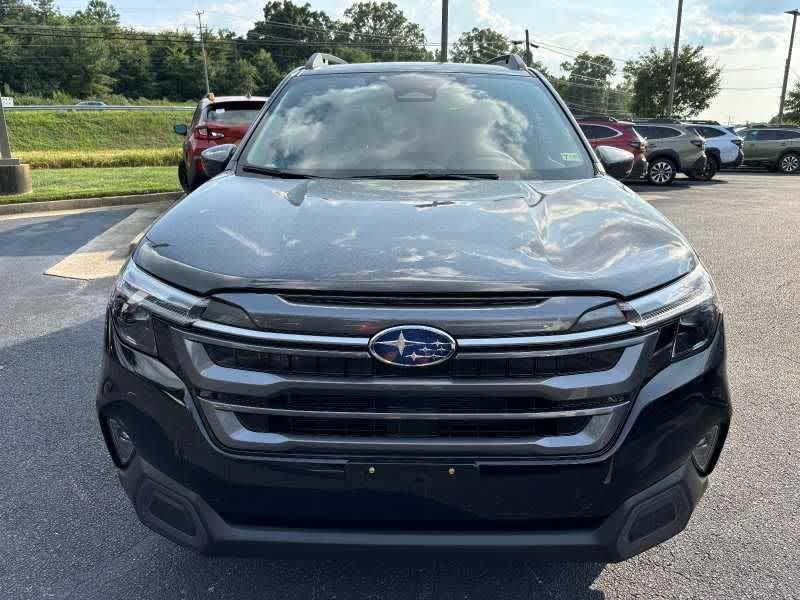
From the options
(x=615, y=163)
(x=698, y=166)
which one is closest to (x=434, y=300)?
(x=615, y=163)

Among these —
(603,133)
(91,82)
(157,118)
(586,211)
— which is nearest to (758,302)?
(586,211)

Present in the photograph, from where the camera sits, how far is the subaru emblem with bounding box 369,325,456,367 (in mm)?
1753

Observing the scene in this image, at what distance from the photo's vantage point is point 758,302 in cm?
618

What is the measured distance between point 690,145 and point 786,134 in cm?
869

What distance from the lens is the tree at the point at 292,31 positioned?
371 feet

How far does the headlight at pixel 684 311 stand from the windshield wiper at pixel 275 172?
5.13ft

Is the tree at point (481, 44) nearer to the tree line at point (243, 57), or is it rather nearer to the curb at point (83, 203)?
the tree line at point (243, 57)

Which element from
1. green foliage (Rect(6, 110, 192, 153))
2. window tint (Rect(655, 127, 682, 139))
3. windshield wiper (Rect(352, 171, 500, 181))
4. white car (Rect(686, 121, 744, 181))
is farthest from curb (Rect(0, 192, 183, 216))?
green foliage (Rect(6, 110, 192, 153))

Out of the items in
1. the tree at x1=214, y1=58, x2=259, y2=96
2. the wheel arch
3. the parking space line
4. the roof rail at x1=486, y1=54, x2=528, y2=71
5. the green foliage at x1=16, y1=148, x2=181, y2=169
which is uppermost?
the tree at x1=214, y1=58, x2=259, y2=96

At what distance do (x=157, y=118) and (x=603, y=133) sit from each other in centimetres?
4484

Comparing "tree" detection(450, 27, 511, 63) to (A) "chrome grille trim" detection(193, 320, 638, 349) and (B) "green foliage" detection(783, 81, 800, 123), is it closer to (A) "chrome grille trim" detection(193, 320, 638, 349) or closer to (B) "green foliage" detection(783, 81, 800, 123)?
(B) "green foliage" detection(783, 81, 800, 123)

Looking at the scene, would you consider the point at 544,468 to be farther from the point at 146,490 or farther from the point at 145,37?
the point at 145,37

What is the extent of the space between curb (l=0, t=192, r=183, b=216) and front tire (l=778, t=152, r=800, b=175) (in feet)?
71.1

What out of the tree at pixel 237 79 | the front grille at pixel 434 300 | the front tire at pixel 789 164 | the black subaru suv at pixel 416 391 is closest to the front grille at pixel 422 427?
the black subaru suv at pixel 416 391
